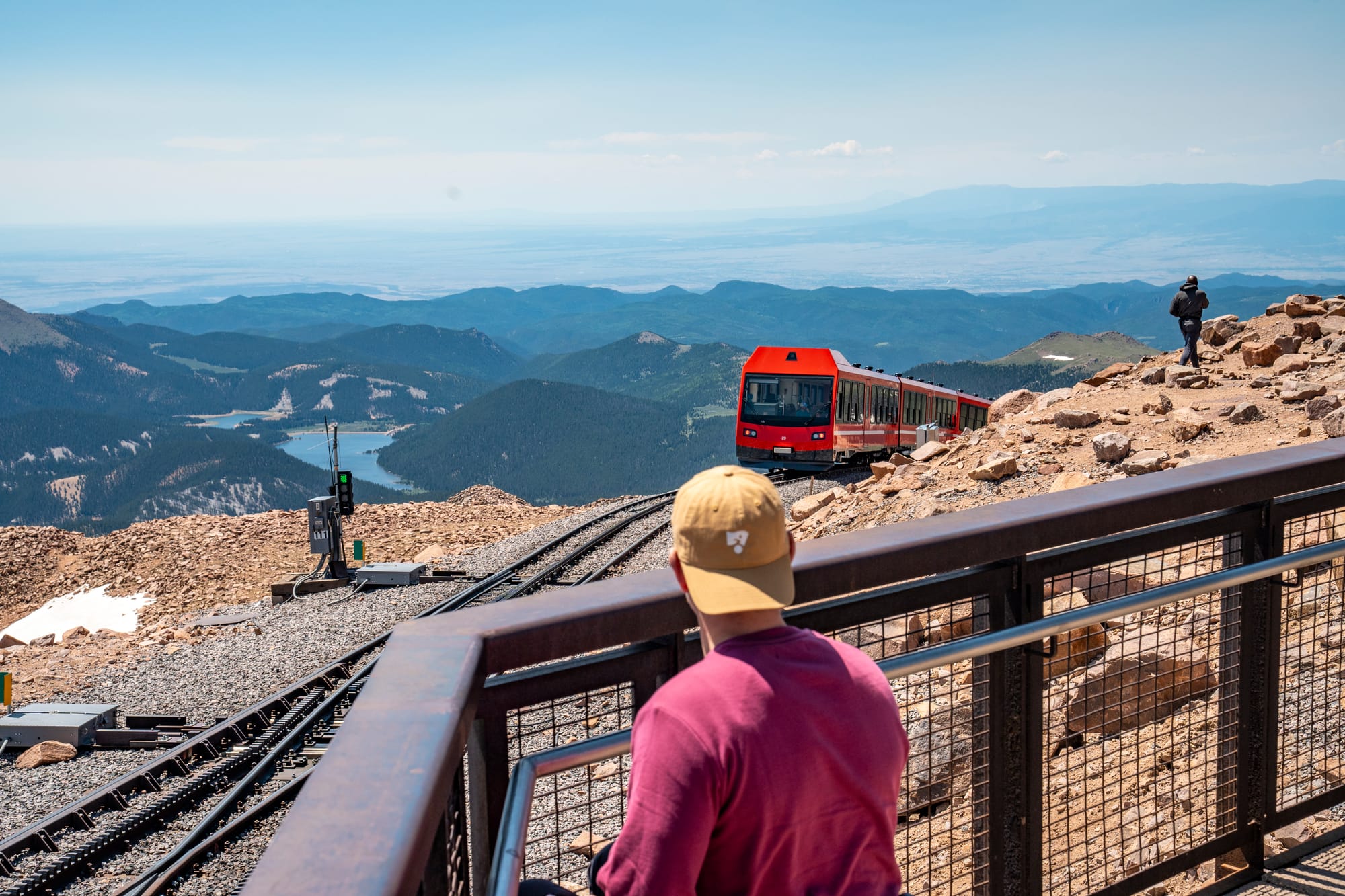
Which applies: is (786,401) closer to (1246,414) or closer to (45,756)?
(1246,414)

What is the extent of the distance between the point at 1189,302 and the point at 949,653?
800 inches

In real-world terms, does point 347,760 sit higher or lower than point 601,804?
higher

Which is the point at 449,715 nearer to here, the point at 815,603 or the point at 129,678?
the point at 815,603

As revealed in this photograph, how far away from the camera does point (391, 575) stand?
22.0 meters

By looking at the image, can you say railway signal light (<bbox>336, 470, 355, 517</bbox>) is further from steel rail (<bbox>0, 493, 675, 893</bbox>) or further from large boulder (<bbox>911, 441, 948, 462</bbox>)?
large boulder (<bbox>911, 441, 948, 462</bbox>)

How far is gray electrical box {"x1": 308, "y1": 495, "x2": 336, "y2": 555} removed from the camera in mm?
23672

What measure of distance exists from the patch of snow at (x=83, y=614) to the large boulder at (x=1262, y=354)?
75.6 ft

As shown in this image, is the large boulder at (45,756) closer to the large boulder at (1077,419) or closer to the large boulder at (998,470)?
the large boulder at (998,470)

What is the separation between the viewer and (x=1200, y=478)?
10.7 ft

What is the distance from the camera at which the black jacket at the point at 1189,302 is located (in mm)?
20438

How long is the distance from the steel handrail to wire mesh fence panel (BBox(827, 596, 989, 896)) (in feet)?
0.33

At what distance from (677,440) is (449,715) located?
176 m

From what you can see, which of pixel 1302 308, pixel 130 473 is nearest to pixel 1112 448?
pixel 1302 308

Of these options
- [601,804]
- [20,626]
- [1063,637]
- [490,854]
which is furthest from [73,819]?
[20,626]
